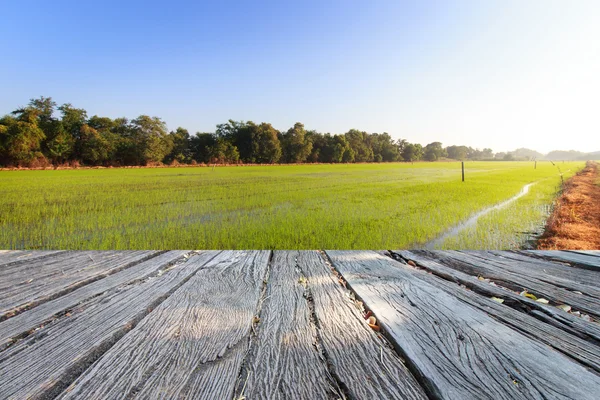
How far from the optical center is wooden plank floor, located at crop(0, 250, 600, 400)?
66 cm

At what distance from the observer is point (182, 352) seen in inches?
31.3

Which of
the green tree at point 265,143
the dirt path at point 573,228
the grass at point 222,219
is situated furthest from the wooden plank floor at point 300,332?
the green tree at point 265,143

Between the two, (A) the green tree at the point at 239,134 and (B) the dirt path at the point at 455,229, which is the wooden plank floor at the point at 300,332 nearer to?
(B) the dirt path at the point at 455,229

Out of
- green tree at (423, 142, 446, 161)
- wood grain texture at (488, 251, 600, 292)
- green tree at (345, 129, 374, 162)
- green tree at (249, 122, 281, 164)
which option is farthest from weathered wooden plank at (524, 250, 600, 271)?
green tree at (423, 142, 446, 161)

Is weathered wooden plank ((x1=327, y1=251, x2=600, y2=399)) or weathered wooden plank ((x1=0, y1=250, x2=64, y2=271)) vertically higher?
weathered wooden plank ((x1=327, y1=251, x2=600, y2=399))

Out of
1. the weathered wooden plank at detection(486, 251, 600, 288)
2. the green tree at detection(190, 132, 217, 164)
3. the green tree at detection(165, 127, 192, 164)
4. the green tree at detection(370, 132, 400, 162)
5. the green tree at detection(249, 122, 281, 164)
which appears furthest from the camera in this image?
the green tree at detection(370, 132, 400, 162)

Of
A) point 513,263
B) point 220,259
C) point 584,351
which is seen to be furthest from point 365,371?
point 513,263

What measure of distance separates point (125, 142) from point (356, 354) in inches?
355

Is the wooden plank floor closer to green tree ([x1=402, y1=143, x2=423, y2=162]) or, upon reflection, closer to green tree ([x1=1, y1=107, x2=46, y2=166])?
Result: green tree ([x1=1, y1=107, x2=46, y2=166])

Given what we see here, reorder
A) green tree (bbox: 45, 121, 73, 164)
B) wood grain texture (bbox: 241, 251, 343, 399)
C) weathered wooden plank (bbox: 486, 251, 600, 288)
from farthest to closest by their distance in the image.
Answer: green tree (bbox: 45, 121, 73, 164)
weathered wooden plank (bbox: 486, 251, 600, 288)
wood grain texture (bbox: 241, 251, 343, 399)

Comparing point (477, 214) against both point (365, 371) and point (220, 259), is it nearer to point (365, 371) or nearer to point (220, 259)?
Answer: point (220, 259)

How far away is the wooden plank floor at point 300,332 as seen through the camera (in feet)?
2.17

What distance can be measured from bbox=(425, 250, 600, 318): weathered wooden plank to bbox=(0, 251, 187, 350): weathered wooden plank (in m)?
1.82

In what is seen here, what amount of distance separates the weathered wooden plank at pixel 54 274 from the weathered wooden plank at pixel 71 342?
267 mm
